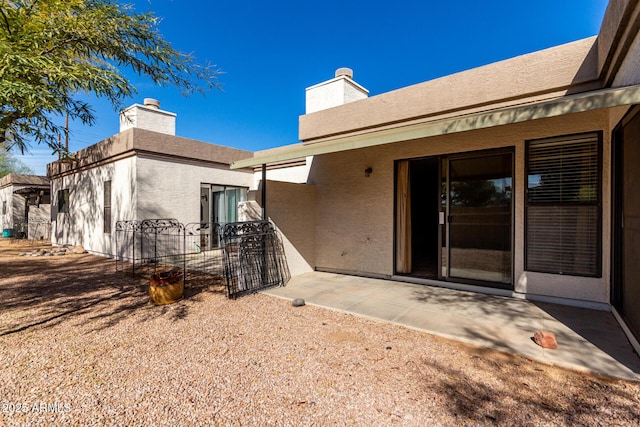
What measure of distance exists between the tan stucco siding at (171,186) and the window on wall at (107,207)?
6.31ft

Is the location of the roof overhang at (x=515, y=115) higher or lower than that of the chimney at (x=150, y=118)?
lower

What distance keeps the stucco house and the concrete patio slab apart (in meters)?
0.27

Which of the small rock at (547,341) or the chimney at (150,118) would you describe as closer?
the small rock at (547,341)

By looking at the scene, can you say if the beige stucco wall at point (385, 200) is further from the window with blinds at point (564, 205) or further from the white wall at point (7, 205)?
the white wall at point (7, 205)

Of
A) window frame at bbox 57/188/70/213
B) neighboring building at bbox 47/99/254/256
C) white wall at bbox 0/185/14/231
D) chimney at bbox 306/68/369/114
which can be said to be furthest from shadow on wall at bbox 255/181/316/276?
white wall at bbox 0/185/14/231

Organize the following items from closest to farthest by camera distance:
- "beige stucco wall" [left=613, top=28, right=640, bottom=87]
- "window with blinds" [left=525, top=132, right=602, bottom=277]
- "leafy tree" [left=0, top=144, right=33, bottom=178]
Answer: "beige stucco wall" [left=613, top=28, right=640, bottom=87]
"window with blinds" [left=525, top=132, right=602, bottom=277]
"leafy tree" [left=0, top=144, right=33, bottom=178]

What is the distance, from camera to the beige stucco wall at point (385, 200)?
421 cm

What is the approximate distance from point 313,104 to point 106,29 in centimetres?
460

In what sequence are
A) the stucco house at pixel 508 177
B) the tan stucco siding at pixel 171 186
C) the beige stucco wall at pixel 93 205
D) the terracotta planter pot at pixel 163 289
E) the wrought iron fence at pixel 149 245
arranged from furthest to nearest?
the beige stucco wall at pixel 93 205
the tan stucco siding at pixel 171 186
the wrought iron fence at pixel 149 245
the terracotta planter pot at pixel 163 289
the stucco house at pixel 508 177

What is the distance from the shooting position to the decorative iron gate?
514 cm

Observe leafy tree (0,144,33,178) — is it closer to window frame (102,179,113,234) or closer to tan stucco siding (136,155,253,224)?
window frame (102,179,113,234)

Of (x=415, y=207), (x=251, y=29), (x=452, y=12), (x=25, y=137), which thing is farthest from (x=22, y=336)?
(x=452, y=12)

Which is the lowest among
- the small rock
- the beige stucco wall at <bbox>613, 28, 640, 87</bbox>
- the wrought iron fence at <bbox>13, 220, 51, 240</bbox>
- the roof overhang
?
the small rock

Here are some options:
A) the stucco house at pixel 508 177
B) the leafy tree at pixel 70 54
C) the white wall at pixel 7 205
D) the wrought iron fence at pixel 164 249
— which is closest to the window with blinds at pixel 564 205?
the stucco house at pixel 508 177
